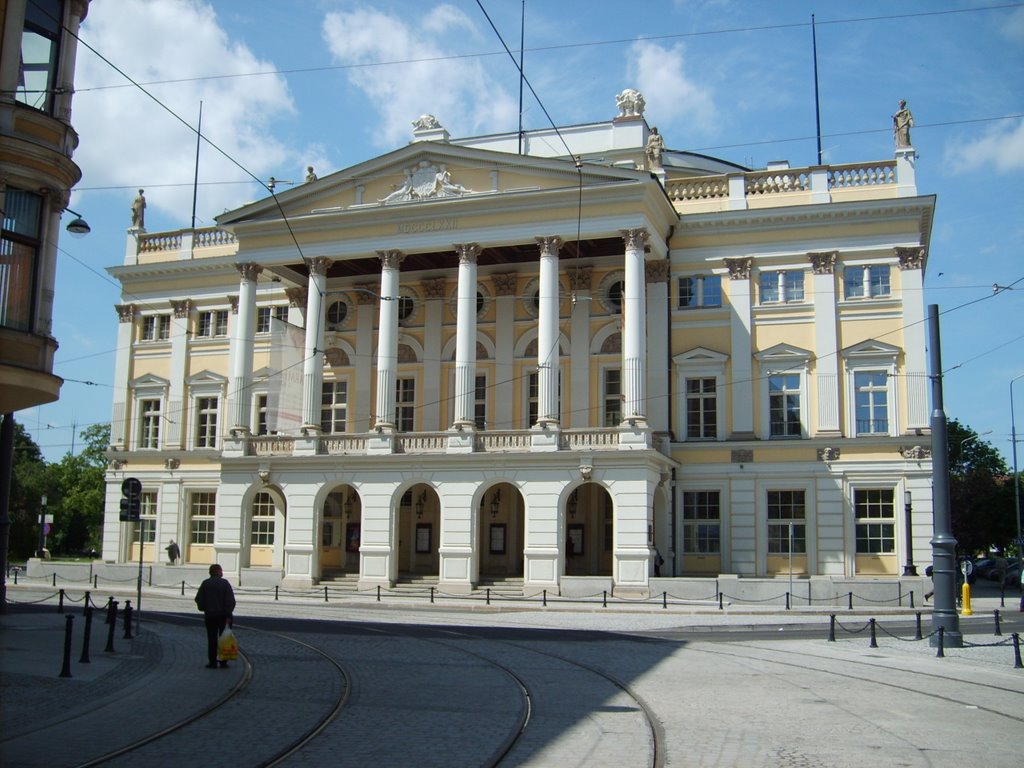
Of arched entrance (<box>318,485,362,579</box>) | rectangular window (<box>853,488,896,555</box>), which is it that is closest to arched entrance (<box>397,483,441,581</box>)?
arched entrance (<box>318,485,362,579</box>)

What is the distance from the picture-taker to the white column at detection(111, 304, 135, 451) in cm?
5231

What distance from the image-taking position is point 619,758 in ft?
34.9

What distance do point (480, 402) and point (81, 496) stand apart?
53.1 m

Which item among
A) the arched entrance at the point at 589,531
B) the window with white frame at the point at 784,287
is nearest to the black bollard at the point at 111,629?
the arched entrance at the point at 589,531

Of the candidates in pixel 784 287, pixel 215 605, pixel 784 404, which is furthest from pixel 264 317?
pixel 215 605

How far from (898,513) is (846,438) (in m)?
3.33

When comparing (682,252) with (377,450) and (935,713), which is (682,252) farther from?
(935,713)

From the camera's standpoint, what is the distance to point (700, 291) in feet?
141

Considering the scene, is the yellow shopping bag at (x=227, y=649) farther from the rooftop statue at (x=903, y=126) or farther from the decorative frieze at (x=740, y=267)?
the rooftop statue at (x=903, y=126)

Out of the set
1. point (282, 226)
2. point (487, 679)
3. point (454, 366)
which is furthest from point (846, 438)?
point (487, 679)

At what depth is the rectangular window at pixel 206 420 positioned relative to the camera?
50.6 metres

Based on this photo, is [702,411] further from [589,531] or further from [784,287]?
[589,531]

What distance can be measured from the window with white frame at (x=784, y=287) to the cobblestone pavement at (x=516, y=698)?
61.9 feet

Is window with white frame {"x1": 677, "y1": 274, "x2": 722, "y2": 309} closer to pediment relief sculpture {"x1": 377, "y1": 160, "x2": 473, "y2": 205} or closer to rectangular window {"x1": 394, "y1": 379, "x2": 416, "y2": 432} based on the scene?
pediment relief sculpture {"x1": 377, "y1": 160, "x2": 473, "y2": 205}
